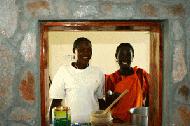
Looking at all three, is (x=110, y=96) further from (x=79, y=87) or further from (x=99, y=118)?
(x=99, y=118)

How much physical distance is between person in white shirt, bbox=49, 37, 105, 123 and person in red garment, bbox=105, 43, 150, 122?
1.35ft

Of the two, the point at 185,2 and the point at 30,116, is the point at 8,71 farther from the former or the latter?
the point at 185,2

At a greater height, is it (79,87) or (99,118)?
(79,87)

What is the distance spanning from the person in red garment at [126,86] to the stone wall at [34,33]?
1316 millimetres

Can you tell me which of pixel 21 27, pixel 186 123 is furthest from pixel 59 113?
pixel 186 123

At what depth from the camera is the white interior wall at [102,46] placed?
6207 mm

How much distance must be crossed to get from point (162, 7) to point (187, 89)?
749 millimetres

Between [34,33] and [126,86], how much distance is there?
1.74m

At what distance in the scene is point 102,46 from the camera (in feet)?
20.7

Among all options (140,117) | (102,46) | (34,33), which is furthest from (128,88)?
(102,46)

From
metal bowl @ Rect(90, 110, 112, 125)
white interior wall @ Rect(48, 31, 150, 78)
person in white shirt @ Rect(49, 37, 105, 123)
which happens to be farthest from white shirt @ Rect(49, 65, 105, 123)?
white interior wall @ Rect(48, 31, 150, 78)

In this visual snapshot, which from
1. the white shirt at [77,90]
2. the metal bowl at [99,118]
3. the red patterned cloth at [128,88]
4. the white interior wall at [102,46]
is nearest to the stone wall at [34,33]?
the metal bowl at [99,118]

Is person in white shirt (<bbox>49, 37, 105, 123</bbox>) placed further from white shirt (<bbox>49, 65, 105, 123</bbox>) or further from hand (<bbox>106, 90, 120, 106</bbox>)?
hand (<bbox>106, 90, 120, 106</bbox>)

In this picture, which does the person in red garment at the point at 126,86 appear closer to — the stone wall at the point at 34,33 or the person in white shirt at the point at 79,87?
the person in white shirt at the point at 79,87
